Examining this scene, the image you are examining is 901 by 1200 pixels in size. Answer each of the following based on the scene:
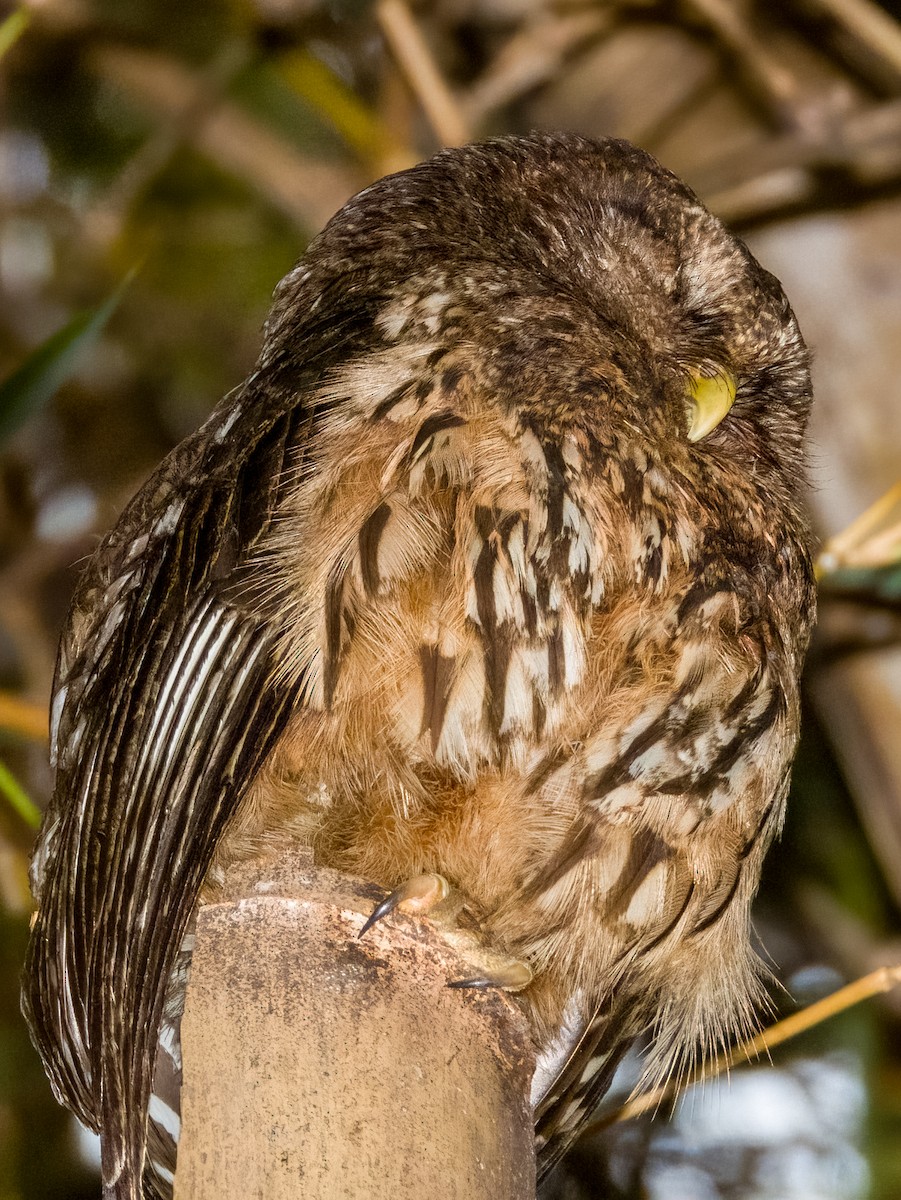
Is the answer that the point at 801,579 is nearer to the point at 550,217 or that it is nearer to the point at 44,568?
the point at 550,217

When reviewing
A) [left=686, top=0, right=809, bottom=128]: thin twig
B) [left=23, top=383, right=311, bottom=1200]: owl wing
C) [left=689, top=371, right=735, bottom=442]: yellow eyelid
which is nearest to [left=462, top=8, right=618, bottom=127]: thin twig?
[left=686, top=0, right=809, bottom=128]: thin twig

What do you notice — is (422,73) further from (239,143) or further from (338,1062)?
(338,1062)

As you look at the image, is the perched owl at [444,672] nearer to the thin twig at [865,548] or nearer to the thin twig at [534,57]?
the thin twig at [865,548]

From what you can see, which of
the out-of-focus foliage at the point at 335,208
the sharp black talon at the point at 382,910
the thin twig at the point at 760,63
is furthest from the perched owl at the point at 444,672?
the thin twig at the point at 760,63

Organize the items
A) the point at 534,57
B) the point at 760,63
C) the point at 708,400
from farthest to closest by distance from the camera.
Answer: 1. the point at 534,57
2. the point at 760,63
3. the point at 708,400

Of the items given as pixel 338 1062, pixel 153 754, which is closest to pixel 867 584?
pixel 153 754
